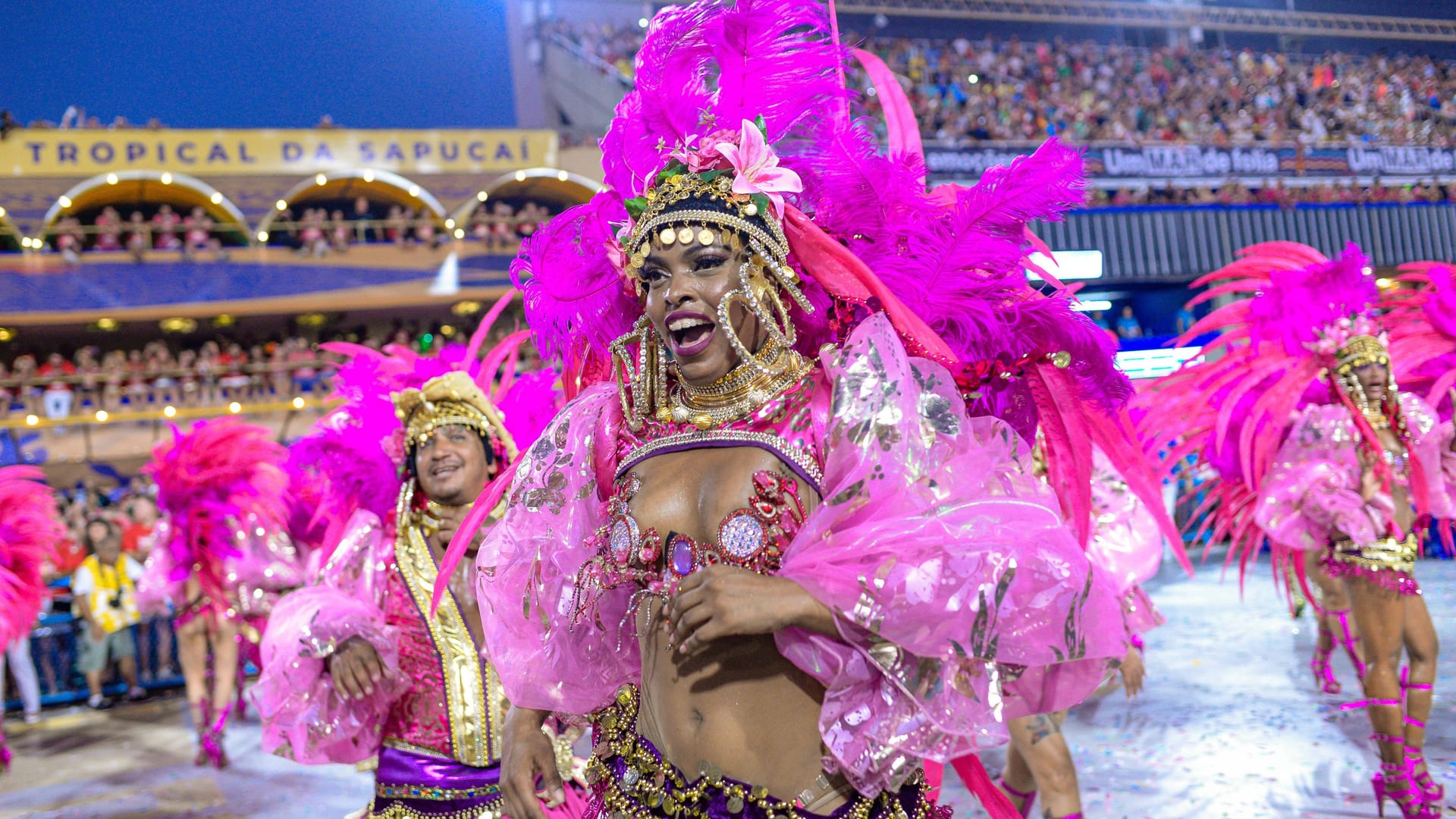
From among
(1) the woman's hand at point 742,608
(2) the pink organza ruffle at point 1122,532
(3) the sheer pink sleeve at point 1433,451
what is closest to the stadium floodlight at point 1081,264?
(3) the sheer pink sleeve at point 1433,451

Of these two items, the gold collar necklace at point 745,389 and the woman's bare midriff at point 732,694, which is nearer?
the woman's bare midriff at point 732,694

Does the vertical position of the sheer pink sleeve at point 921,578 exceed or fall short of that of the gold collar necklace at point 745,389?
it falls short

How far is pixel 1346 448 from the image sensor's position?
515cm

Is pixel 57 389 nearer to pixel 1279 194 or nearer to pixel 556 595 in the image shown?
pixel 556 595

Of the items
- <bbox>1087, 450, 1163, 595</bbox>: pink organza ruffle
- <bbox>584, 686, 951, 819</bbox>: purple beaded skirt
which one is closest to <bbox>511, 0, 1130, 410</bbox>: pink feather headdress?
<bbox>584, 686, 951, 819</bbox>: purple beaded skirt

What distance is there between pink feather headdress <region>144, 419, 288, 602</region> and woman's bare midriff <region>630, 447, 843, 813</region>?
597 cm

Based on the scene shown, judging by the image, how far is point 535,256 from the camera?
249 centimetres

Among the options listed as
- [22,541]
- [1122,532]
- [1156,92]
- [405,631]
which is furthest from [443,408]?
[1156,92]

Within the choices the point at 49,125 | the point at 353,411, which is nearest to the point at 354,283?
the point at 49,125

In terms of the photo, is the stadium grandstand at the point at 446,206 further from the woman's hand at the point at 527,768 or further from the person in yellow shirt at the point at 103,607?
the woman's hand at the point at 527,768

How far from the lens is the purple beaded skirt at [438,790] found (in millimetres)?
3225

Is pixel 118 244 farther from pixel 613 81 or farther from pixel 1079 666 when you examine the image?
pixel 1079 666

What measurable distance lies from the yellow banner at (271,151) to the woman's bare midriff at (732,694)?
1818 centimetres

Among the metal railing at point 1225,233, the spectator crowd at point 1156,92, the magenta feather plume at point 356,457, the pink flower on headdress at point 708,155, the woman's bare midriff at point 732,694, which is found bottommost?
the woman's bare midriff at point 732,694
